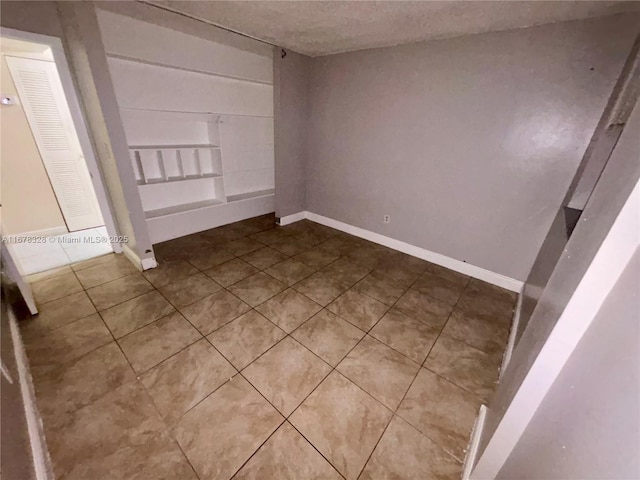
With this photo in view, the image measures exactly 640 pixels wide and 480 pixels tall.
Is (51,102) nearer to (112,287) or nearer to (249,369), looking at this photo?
(112,287)

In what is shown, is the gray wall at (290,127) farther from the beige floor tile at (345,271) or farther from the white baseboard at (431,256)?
the beige floor tile at (345,271)

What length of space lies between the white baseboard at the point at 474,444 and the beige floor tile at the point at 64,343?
2.36 meters

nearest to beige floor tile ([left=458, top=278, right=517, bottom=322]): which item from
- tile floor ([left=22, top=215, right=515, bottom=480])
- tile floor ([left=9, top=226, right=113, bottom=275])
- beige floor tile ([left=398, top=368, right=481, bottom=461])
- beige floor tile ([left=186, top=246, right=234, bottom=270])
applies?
tile floor ([left=22, top=215, right=515, bottom=480])

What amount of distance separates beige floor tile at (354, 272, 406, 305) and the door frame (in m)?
2.82

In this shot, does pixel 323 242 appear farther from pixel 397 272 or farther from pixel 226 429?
pixel 226 429

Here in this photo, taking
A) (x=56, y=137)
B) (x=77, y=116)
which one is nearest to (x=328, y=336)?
(x=77, y=116)

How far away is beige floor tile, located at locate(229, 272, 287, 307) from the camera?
2430mm

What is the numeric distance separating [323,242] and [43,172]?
3624 mm

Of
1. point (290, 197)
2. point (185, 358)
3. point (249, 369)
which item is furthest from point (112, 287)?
point (290, 197)

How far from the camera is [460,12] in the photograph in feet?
6.32

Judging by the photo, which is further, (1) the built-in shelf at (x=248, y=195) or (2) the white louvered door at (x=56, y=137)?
(1) the built-in shelf at (x=248, y=195)

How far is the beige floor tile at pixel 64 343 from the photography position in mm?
1736

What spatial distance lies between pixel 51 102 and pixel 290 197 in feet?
10.1

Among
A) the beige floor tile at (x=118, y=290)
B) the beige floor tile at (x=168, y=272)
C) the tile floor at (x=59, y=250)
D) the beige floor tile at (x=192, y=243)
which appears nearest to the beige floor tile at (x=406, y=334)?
the beige floor tile at (x=168, y=272)
